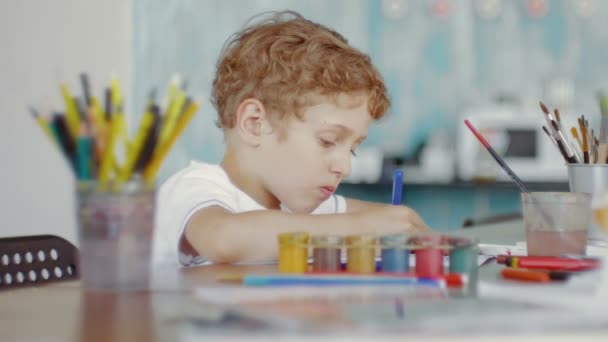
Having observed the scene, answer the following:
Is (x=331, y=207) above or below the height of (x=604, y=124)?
below

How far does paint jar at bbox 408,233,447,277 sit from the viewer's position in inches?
33.3

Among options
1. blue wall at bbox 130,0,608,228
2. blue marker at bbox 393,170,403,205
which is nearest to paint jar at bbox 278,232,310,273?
blue marker at bbox 393,170,403,205

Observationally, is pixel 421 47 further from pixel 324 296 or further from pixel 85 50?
pixel 324 296

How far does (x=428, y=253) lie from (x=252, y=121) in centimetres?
52

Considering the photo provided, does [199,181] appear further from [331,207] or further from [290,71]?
[331,207]

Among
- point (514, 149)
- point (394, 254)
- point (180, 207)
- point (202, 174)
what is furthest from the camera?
point (514, 149)

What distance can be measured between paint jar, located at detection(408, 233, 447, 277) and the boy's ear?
19.5 inches

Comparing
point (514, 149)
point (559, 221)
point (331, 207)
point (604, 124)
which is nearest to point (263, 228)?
point (559, 221)

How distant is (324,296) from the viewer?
69 cm

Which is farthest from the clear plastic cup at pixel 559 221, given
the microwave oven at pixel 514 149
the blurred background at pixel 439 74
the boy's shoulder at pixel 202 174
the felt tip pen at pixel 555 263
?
the microwave oven at pixel 514 149

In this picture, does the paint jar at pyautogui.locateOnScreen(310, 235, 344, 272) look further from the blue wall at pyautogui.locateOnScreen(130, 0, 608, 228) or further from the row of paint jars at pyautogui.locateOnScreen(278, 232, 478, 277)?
the blue wall at pyautogui.locateOnScreen(130, 0, 608, 228)

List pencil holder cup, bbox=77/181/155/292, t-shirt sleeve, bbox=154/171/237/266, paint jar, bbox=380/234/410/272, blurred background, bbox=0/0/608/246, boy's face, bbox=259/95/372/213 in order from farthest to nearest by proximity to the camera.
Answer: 1. blurred background, bbox=0/0/608/246
2. boy's face, bbox=259/95/372/213
3. t-shirt sleeve, bbox=154/171/237/266
4. paint jar, bbox=380/234/410/272
5. pencil holder cup, bbox=77/181/155/292

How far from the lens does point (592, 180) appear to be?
4.33 ft

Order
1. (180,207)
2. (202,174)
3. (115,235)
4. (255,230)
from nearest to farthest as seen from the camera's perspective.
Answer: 1. (115,235)
2. (255,230)
3. (180,207)
4. (202,174)
